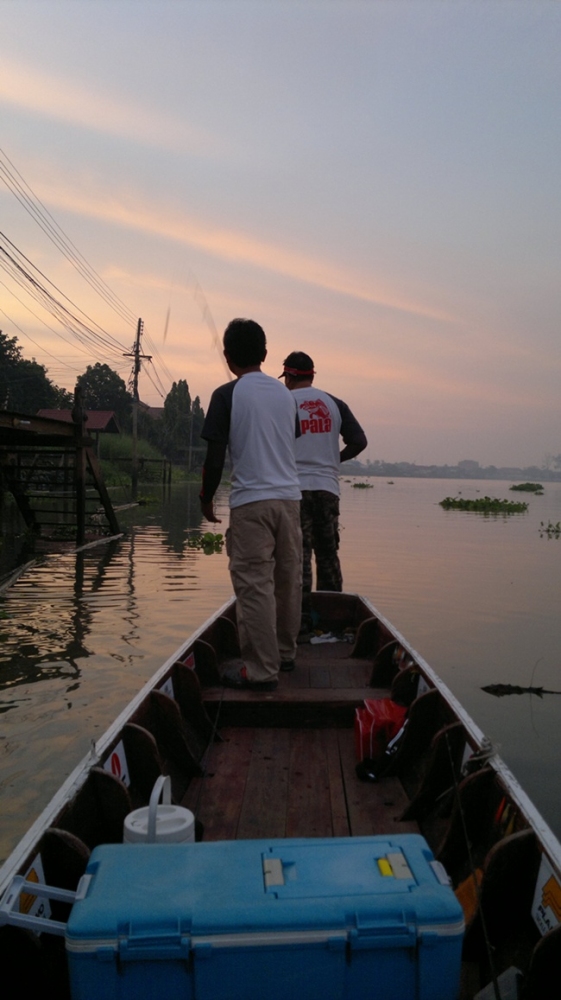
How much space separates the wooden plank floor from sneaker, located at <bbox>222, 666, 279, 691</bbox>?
0.91 feet

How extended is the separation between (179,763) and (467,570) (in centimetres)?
1396

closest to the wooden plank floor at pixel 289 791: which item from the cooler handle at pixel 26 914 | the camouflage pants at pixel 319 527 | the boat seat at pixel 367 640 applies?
the cooler handle at pixel 26 914

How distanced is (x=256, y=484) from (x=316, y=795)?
1.64m

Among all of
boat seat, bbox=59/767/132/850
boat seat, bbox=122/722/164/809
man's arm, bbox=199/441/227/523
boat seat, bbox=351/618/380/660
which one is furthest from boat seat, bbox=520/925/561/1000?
boat seat, bbox=351/618/380/660

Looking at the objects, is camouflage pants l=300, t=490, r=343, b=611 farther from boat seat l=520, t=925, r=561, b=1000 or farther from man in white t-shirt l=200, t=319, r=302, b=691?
boat seat l=520, t=925, r=561, b=1000

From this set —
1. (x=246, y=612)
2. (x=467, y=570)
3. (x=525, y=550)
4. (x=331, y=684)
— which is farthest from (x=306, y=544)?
(x=525, y=550)

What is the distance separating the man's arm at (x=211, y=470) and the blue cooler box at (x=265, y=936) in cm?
251

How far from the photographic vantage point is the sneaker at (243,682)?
442 centimetres

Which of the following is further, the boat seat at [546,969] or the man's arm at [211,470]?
the man's arm at [211,470]

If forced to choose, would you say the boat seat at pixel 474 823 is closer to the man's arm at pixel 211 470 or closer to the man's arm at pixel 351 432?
the man's arm at pixel 211 470

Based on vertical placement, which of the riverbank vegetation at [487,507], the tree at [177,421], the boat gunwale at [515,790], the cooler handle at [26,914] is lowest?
the riverbank vegetation at [487,507]

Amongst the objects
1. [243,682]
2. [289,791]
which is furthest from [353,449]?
[289,791]

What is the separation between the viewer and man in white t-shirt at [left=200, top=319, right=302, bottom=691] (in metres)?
4.18

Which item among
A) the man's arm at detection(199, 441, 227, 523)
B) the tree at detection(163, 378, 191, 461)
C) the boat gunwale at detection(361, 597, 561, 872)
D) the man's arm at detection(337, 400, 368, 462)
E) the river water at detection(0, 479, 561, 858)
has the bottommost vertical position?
the river water at detection(0, 479, 561, 858)
